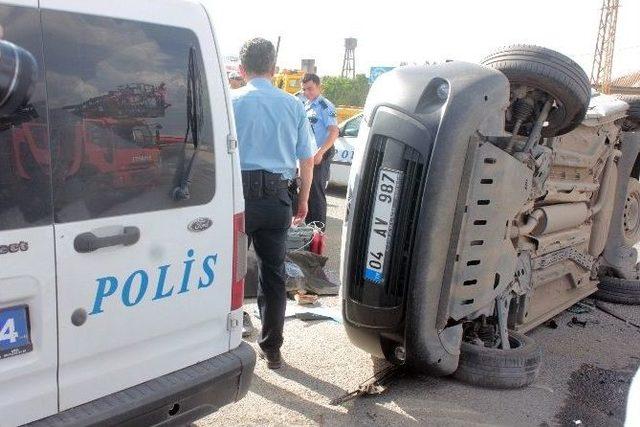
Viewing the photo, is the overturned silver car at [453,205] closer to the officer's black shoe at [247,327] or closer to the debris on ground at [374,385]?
the debris on ground at [374,385]

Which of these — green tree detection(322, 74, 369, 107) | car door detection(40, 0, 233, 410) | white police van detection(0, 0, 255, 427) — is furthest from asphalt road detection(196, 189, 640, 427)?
green tree detection(322, 74, 369, 107)

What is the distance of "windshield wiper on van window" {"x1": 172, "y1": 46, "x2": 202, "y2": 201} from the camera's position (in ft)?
7.89

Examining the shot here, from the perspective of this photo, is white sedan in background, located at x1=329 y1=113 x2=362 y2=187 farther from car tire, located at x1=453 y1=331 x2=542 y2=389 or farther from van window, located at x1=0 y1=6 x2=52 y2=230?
van window, located at x1=0 y1=6 x2=52 y2=230

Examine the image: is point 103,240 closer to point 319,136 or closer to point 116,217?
point 116,217

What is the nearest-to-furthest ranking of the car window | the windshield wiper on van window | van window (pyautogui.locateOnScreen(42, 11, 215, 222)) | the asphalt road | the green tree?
van window (pyautogui.locateOnScreen(42, 11, 215, 222)) → the windshield wiper on van window → the asphalt road → the car window → the green tree

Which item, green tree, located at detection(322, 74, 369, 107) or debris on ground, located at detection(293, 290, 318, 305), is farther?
green tree, located at detection(322, 74, 369, 107)

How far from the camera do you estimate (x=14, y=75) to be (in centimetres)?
159

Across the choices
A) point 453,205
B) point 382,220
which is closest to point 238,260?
point 382,220

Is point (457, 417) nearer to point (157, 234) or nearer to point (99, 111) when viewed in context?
point (157, 234)

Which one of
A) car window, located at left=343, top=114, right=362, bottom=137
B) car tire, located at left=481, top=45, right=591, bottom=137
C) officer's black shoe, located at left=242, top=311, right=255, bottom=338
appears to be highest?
car tire, located at left=481, top=45, right=591, bottom=137

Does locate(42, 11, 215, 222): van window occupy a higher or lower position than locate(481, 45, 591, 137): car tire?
lower

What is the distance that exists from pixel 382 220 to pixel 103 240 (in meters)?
1.63

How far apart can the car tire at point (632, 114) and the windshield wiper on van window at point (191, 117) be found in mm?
4569

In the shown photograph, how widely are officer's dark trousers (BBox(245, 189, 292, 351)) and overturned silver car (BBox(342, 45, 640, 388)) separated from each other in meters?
0.40
